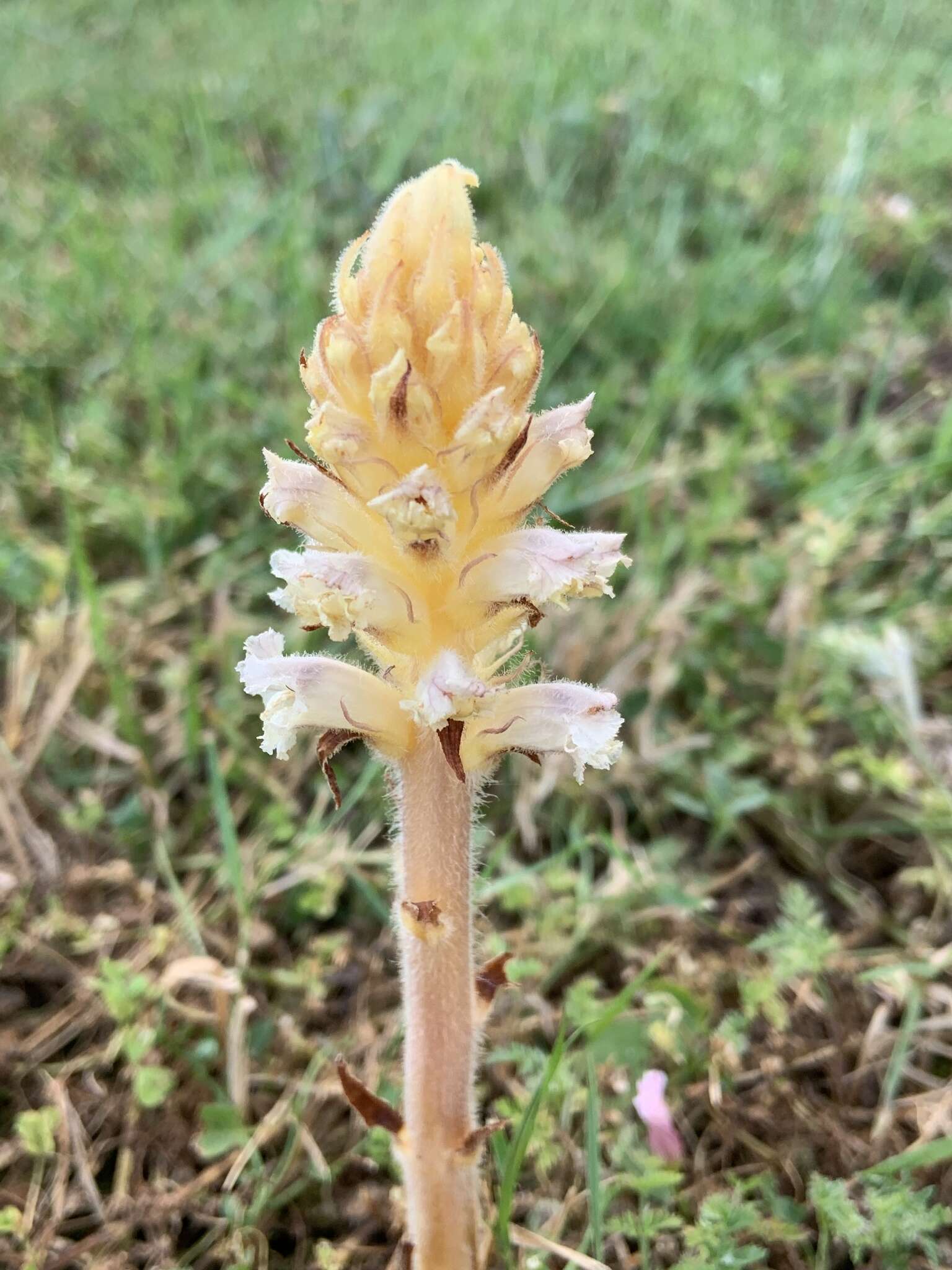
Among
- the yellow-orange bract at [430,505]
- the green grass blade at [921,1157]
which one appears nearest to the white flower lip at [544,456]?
the yellow-orange bract at [430,505]

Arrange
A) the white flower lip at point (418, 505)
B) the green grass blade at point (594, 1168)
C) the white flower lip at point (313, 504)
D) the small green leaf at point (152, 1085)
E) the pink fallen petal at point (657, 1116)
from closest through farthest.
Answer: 1. the white flower lip at point (418, 505)
2. the white flower lip at point (313, 504)
3. the green grass blade at point (594, 1168)
4. the pink fallen petal at point (657, 1116)
5. the small green leaf at point (152, 1085)

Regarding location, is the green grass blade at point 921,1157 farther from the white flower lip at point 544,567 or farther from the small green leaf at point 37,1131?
the small green leaf at point 37,1131

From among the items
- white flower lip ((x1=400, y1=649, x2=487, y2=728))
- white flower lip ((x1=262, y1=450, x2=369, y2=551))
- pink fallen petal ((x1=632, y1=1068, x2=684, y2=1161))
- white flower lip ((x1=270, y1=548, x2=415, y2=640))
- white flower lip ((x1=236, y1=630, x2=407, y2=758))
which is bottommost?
pink fallen petal ((x1=632, y1=1068, x2=684, y2=1161))

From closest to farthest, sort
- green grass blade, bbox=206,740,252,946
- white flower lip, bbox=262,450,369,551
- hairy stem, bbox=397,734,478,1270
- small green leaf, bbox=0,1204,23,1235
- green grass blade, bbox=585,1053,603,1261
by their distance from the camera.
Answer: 1. white flower lip, bbox=262,450,369,551
2. hairy stem, bbox=397,734,478,1270
3. green grass blade, bbox=585,1053,603,1261
4. small green leaf, bbox=0,1204,23,1235
5. green grass blade, bbox=206,740,252,946

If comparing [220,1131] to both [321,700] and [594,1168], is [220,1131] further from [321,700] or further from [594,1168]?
[321,700]

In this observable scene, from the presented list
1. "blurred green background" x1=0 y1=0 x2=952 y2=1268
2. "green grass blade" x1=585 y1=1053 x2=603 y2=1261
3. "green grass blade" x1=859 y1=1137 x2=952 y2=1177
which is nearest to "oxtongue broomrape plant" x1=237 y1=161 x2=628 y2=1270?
"green grass blade" x1=585 y1=1053 x2=603 y2=1261

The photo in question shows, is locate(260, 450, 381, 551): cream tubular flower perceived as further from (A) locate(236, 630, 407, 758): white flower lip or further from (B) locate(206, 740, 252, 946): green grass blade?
(B) locate(206, 740, 252, 946): green grass blade
